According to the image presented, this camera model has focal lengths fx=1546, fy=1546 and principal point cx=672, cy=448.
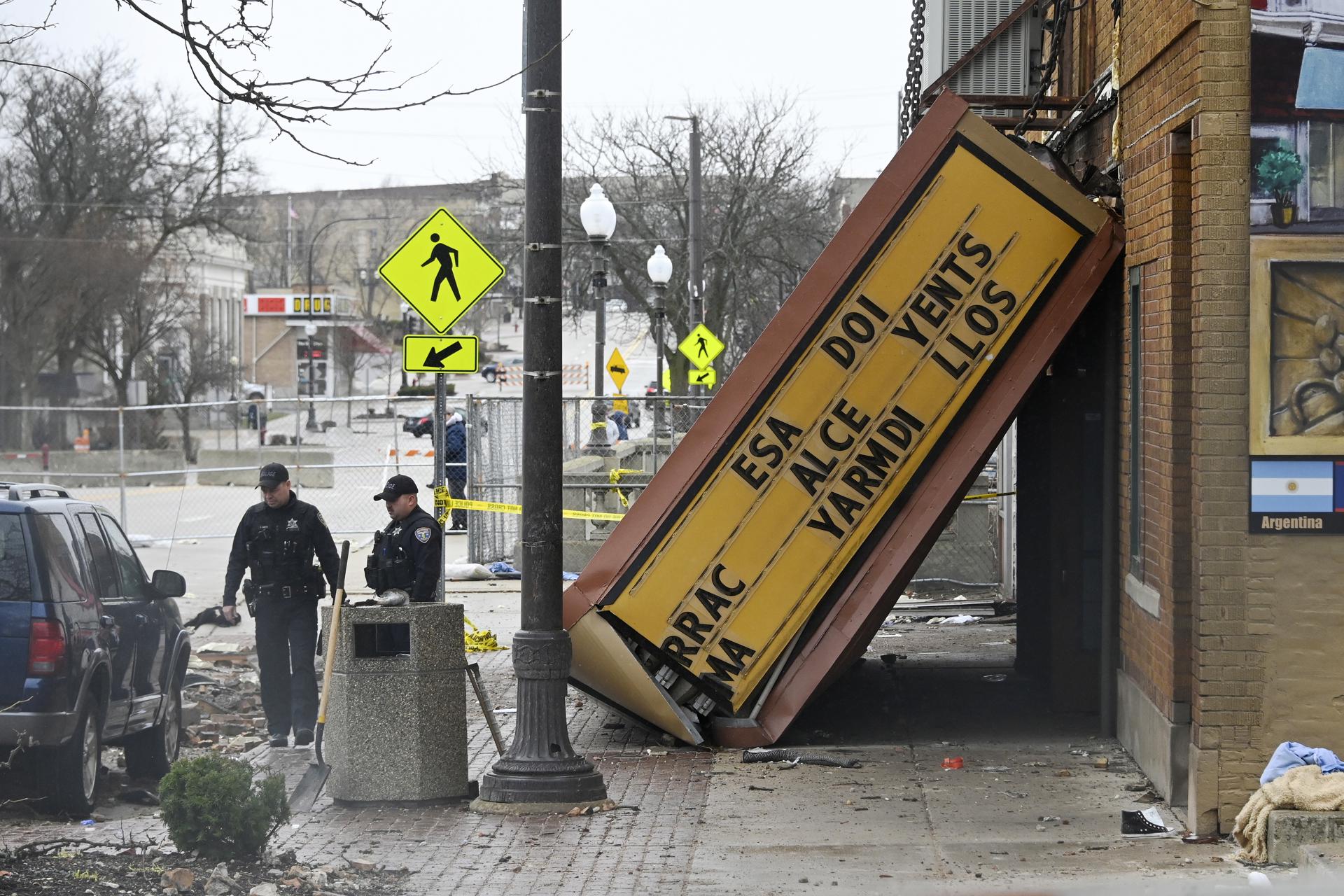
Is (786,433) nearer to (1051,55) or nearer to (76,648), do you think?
(1051,55)

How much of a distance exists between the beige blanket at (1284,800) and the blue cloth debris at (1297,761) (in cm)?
5

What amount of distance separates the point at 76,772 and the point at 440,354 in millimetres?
4788

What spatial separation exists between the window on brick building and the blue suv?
5.69 metres

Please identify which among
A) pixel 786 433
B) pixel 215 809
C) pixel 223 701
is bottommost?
pixel 223 701

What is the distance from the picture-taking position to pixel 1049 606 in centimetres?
1055

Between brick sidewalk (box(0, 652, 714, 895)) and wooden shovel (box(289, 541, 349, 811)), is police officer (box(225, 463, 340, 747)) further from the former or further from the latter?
wooden shovel (box(289, 541, 349, 811))

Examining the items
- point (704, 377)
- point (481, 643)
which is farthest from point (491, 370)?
point (481, 643)

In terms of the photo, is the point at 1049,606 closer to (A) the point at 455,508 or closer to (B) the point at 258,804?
(B) the point at 258,804

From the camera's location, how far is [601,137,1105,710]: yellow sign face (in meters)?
9.09

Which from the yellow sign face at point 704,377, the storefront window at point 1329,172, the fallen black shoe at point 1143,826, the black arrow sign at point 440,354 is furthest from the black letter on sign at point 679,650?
the yellow sign face at point 704,377

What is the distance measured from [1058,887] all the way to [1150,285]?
3414 mm

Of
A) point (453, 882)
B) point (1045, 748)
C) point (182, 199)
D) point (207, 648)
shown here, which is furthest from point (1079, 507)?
point (182, 199)

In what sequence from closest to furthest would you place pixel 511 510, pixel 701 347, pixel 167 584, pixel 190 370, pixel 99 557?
pixel 99 557
pixel 167 584
pixel 511 510
pixel 701 347
pixel 190 370

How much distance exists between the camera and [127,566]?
9.71m
